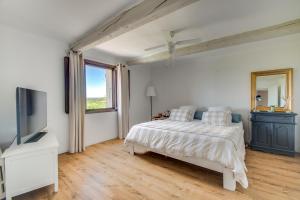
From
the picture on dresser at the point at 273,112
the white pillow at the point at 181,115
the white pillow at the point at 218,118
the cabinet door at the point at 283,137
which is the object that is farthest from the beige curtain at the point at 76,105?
the cabinet door at the point at 283,137

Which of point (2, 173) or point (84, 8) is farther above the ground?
point (84, 8)

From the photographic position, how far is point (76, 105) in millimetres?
3299

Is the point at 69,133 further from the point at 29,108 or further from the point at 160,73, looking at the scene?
the point at 160,73

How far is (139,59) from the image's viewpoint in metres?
4.36

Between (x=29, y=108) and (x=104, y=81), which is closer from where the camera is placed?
(x=29, y=108)

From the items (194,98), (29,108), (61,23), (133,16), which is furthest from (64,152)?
(194,98)

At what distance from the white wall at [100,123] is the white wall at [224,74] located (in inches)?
68.0

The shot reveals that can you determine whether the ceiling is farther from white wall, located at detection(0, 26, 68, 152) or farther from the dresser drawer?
the dresser drawer

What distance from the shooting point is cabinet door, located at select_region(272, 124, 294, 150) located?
3027 millimetres

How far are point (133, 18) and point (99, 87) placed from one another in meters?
2.64

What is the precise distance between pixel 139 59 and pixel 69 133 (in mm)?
2551

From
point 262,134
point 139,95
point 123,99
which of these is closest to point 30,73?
point 123,99

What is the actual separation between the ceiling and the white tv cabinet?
5.68 ft

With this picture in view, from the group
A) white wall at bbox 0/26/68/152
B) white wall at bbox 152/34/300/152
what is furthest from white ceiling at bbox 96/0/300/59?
white wall at bbox 0/26/68/152
